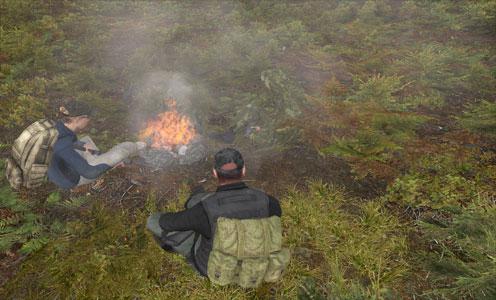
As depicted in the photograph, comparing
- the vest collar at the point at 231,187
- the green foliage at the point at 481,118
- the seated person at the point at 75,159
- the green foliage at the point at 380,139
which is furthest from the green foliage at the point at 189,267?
the green foliage at the point at 481,118

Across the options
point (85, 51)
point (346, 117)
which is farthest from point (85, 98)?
point (346, 117)

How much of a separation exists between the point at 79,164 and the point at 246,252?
3.31 meters

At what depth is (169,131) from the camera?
6617mm

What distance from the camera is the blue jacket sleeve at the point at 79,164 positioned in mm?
5328

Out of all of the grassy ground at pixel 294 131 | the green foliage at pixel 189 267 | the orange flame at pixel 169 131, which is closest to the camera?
the green foliage at pixel 189 267

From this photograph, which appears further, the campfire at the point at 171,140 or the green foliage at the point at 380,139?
the campfire at the point at 171,140

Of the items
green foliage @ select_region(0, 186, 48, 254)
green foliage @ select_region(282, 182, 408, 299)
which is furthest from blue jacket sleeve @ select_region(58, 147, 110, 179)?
green foliage @ select_region(282, 182, 408, 299)

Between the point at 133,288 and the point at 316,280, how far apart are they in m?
2.25

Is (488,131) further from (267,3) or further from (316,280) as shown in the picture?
(267,3)

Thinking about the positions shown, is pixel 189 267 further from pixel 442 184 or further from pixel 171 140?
pixel 442 184

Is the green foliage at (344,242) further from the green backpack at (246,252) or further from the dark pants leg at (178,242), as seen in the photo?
the dark pants leg at (178,242)

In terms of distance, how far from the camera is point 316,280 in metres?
4.28

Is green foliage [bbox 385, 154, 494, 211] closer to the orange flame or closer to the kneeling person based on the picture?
the kneeling person

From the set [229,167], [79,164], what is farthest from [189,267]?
[79,164]
